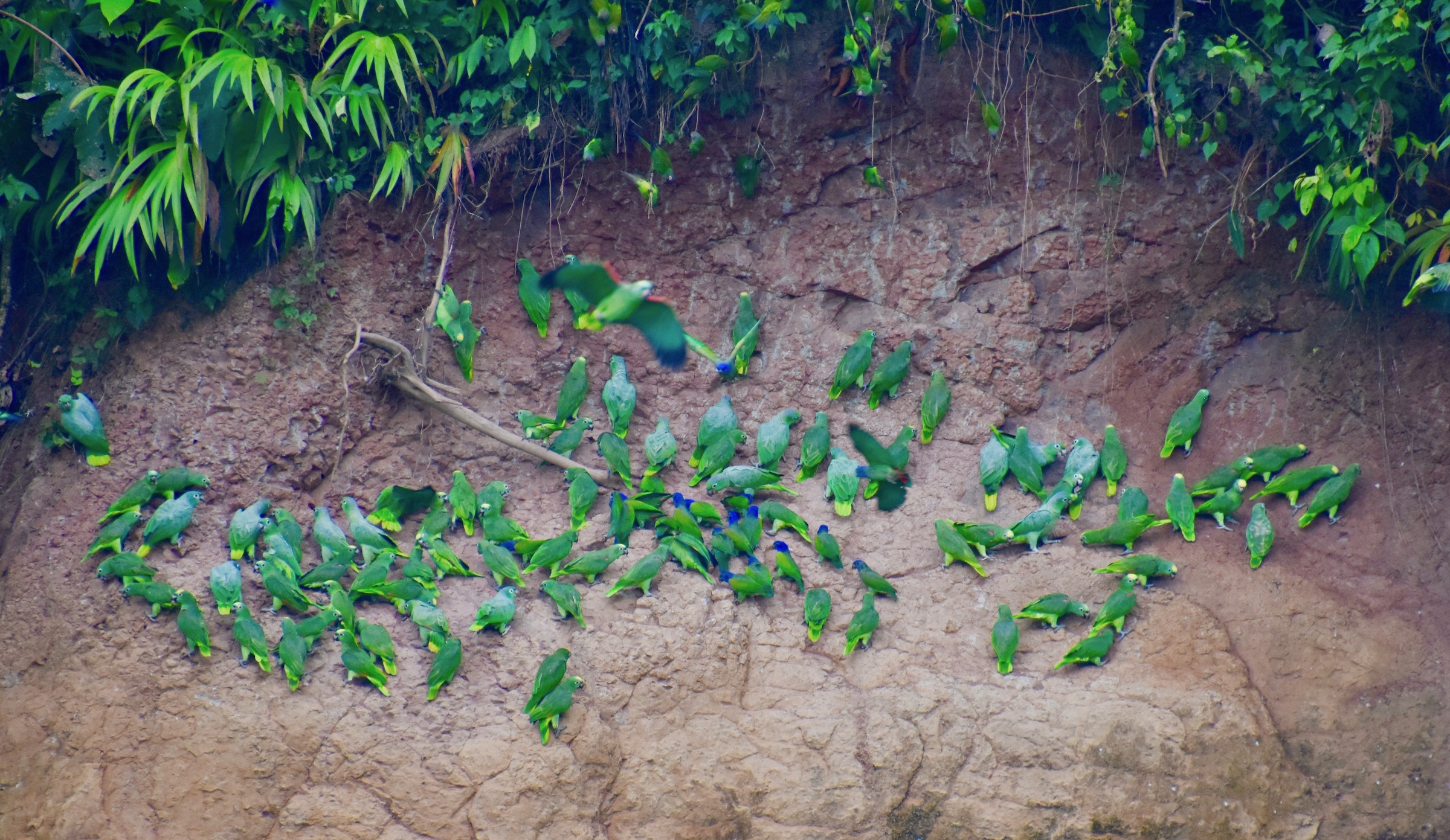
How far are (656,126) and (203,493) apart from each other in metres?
3.18

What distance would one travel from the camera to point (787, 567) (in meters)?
5.19

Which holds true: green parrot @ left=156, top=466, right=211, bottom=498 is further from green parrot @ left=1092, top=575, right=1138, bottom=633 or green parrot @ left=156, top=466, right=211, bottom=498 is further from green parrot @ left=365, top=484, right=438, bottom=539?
green parrot @ left=1092, top=575, right=1138, bottom=633

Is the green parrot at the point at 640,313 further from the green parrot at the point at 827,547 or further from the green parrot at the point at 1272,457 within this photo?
the green parrot at the point at 1272,457

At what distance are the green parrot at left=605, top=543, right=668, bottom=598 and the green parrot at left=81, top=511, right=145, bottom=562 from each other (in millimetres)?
2344

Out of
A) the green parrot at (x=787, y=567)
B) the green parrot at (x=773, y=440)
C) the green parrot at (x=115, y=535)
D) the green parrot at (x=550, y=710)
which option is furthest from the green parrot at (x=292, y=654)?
the green parrot at (x=773, y=440)

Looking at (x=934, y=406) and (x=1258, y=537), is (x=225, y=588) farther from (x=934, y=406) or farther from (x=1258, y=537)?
(x=1258, y=537)

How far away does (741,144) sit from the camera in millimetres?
6133

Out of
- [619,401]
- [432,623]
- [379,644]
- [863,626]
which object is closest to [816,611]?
[863,626]

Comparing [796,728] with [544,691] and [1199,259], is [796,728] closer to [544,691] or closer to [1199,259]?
[544,691]

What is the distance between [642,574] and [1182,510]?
2.72 metres

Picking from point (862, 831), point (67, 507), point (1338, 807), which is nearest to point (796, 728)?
point (862, 831)

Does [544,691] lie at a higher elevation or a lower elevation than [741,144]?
A: lower

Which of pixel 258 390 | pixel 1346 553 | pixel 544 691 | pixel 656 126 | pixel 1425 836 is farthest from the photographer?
pixel 656 126

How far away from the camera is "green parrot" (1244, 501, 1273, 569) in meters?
5.05
